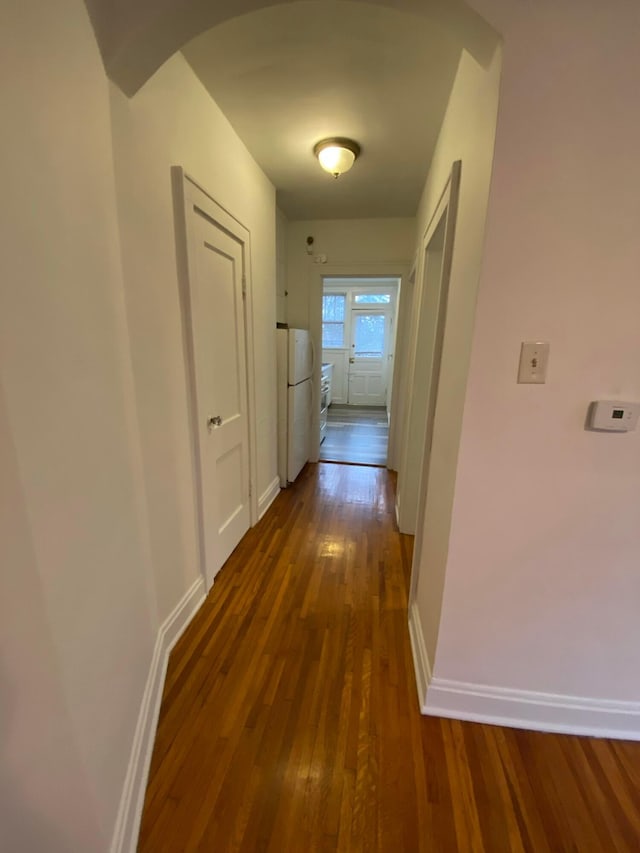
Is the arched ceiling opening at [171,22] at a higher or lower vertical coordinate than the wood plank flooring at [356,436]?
higher

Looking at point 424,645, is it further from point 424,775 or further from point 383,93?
point 383,93

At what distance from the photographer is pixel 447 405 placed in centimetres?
133

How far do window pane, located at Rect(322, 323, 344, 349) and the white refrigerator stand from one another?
4.04 meters

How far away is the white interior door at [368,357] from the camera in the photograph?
7.36 m

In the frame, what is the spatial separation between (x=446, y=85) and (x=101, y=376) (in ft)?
6.42

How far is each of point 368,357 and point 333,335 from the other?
910mm

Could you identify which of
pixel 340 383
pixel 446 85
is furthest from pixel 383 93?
pixel 340 383

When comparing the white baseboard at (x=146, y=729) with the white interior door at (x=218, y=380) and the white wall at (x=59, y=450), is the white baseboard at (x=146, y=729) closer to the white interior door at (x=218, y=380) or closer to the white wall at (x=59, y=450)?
the white wall at (x=59, y=450)

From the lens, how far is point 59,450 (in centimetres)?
76

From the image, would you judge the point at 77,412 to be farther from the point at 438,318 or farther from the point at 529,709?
the point at 529,709

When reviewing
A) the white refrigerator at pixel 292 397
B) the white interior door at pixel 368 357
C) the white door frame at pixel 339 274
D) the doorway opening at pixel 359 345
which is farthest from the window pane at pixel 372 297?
the white refrigerator at pixel 292 397

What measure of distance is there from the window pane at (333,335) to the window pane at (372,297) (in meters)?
0.64

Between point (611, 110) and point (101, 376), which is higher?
point (611, 110)

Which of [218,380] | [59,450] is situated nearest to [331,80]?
[218,380]
